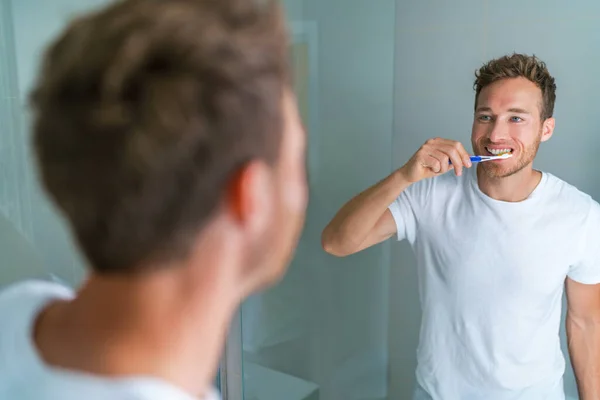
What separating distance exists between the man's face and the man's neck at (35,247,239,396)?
92 centimetres

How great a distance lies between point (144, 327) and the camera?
382 millimetres

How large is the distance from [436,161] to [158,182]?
2.75 ft

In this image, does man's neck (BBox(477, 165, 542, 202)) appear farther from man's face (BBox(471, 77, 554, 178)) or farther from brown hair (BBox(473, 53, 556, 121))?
brown hair (BBox(473, 53, 556, 121))

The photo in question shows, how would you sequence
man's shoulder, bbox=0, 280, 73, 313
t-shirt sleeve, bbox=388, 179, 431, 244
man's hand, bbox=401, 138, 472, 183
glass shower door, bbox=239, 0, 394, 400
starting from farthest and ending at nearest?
glass shower door, bbox=239, 0, 394, 400 → t-shirt sleeve, bbox=388, 179, 431, 244 → man's hand, bbox=401, 138, 472, 183 → man's shoulder, bbox=0, 280, 73, 313

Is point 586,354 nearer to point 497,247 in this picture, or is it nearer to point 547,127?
point 497,247

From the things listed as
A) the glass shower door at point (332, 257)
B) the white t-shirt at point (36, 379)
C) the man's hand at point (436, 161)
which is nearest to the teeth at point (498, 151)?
the man's hand at point (436, 161)

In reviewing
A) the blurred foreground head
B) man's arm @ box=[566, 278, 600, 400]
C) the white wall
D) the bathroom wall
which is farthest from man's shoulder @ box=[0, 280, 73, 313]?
the bathroom wall

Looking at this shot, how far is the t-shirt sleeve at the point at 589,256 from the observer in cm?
114

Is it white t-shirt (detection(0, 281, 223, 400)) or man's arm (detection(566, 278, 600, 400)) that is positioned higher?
white t-shirt (detection(0, 281, 223, 400))

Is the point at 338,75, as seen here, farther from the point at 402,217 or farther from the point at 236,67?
the point at 236,67

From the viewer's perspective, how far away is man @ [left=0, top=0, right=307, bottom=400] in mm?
341

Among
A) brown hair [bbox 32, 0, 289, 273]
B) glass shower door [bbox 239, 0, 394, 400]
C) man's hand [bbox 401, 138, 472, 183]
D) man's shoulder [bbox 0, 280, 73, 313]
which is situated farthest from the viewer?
glass shower door [bbox 239, 0, 394, 400]

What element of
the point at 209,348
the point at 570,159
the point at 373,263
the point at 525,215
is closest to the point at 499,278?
the point at 525,215

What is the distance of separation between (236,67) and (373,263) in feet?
4.91
